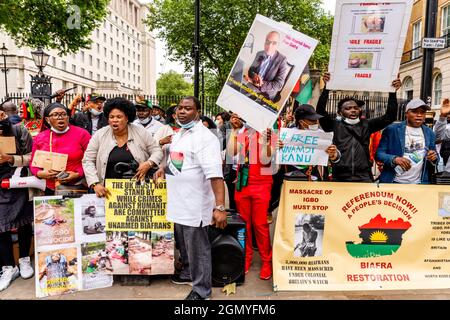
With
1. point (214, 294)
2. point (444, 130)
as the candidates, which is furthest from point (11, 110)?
point (444, 130)

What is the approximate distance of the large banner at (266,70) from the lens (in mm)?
3443

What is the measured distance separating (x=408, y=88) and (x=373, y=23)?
24232 millimetres

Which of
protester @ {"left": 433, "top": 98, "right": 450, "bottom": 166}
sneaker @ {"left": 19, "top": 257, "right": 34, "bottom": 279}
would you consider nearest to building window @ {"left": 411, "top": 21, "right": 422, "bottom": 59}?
protester @ {"left": 433, "top": 98, "right": 450, "bottom": 166}

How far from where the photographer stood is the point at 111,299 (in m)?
3.54

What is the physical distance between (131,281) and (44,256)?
93cm

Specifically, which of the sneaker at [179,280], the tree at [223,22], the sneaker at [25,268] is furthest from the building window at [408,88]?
the sneaker at [25,268]

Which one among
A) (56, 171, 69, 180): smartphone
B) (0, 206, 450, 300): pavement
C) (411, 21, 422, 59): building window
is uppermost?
(411, 21, 422, 59): building window

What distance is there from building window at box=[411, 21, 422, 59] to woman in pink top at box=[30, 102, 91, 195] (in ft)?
79.7

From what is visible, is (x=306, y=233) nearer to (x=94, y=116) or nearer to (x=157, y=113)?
(x=94, y=116)

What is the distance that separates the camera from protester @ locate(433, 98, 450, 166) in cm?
460

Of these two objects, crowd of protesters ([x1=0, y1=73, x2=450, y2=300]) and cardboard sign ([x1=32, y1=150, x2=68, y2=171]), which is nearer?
crowd of protesters ([x1=0, y1=73, x2=450, y2=300])

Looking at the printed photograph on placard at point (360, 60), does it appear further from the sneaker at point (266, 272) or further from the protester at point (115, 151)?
the sneaker at point (266, 272)

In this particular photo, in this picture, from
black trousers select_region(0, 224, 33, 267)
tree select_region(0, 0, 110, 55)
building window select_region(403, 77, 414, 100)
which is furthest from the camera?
building window select_region(403, 77, 414, 100)

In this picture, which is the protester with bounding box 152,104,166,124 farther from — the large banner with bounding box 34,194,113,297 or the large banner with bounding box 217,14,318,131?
the large banner with bounding box 217,14,318,131
